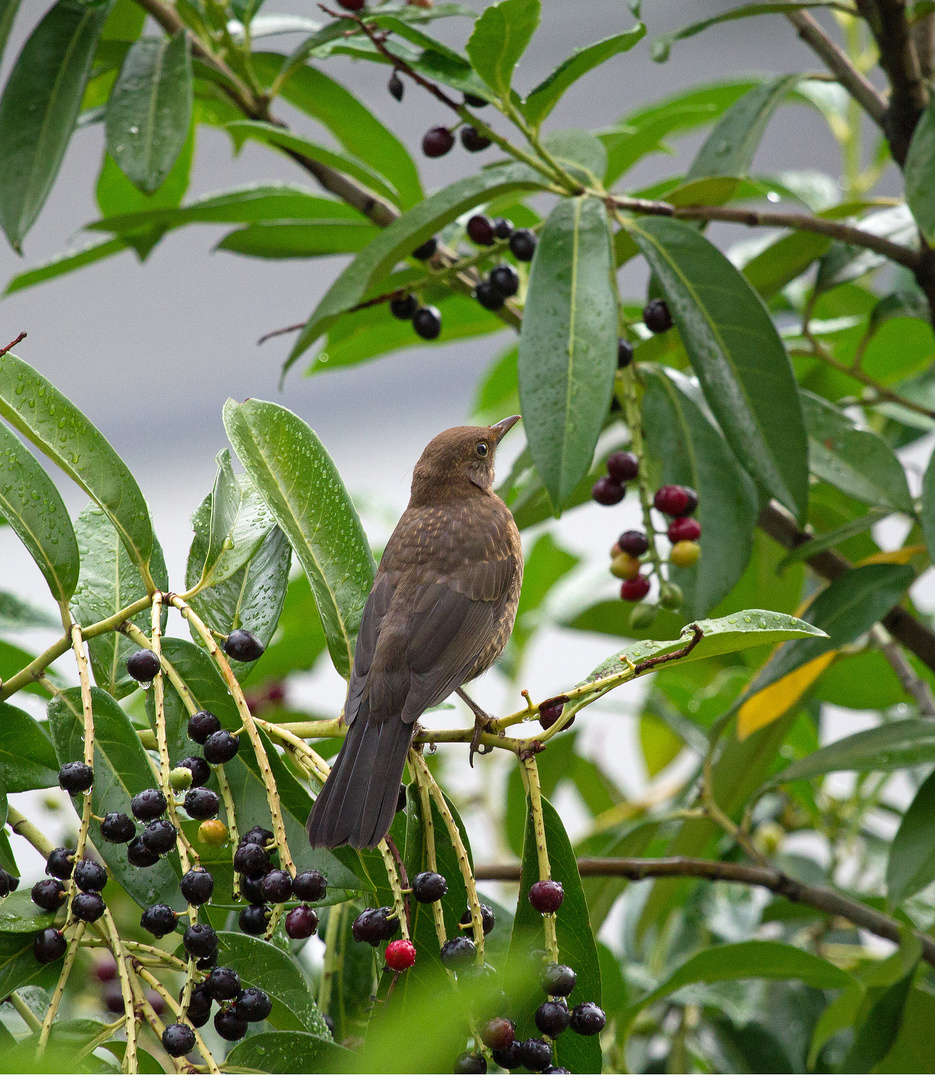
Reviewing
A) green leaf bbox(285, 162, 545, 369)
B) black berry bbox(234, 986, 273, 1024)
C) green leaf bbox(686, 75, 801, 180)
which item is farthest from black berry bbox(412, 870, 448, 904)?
green leaf bbox(686, 75, 801, 180)

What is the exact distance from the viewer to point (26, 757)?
0.91m

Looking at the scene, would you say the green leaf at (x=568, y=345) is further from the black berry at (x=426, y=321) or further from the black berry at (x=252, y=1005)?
the black berry at (x=252, y=1005)

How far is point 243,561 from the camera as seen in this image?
0.99 m

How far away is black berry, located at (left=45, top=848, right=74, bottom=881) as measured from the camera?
0.79 m

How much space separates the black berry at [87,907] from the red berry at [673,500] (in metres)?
0.75

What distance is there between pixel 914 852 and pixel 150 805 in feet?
2.96

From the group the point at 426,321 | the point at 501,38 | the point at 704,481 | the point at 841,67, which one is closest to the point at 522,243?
the point at 426,321

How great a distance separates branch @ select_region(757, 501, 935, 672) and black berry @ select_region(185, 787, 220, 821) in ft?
2.85

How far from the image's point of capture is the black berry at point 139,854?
0.78 metres

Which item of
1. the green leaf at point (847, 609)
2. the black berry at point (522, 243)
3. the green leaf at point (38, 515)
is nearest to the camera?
the green leaf at point (38, 515)

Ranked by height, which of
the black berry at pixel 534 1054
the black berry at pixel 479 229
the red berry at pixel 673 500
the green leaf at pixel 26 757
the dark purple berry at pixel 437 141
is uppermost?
the dark purple berry at pixel 437 141

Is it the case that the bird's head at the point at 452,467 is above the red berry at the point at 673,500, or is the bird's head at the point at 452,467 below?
above

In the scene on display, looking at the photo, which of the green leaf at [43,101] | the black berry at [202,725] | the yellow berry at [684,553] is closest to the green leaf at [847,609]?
the yellow berry at [684,553]

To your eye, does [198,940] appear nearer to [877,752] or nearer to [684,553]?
[684,553]
